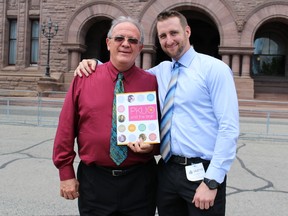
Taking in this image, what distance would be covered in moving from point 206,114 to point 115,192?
0.84m

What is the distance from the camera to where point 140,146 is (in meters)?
2.16

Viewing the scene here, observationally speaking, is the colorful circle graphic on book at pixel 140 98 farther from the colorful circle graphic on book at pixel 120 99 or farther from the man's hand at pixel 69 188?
the man's hand at pixel 69 188

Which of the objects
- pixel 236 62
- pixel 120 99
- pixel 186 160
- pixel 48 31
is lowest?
pixel 186 160

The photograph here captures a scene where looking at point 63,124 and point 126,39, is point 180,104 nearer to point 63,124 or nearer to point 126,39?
point 126,39

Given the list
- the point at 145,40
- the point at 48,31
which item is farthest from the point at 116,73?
the point at 48,31

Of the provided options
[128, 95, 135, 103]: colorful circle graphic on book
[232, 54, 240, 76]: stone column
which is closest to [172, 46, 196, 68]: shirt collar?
[128, 95, 135, 103]: colorful circle graphic on book

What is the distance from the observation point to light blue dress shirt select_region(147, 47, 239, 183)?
206 centimetres

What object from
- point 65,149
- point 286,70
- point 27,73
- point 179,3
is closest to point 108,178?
point 65,149

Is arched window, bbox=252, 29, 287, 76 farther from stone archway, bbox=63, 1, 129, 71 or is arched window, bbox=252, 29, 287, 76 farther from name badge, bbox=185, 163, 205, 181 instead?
name badge, bbox=185, 163, 205, 181

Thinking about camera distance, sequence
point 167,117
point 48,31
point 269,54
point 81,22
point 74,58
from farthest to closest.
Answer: point 269,54 → point 48,31 → point 74,58 → point 81,22 → point 167,117

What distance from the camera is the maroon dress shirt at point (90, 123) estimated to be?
7.41ft

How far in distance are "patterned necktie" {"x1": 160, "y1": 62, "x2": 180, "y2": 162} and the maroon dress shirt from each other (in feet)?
0.35

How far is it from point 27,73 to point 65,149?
20.4 m

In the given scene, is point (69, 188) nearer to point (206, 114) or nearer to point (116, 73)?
point (116, 73)
